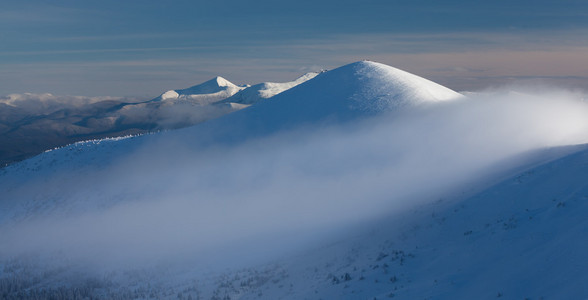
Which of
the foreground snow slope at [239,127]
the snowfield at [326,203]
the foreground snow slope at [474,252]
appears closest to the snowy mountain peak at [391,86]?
the foreground snow slope at [239,127]

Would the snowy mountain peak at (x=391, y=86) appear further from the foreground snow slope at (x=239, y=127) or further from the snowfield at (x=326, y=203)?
the snowfield at (x=326, y=203)

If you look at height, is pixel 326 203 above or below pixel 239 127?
below

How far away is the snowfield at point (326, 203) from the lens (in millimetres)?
16094

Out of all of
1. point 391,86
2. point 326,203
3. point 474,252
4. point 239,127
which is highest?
point 391,86

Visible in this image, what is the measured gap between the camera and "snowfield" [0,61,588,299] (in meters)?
16.1

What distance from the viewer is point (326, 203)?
114ft

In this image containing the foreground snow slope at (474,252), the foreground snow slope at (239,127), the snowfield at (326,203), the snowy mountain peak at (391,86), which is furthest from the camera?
the snowy mountain peak at (391,86)

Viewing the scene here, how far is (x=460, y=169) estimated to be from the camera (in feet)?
108

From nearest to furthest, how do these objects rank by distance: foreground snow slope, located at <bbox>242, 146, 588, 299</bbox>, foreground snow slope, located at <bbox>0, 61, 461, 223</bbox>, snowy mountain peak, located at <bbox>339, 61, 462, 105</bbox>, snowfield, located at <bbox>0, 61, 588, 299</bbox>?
foreground snow slope, located at <bbox>242, 146, 588, 299</bbox>, snowfield, located at <bbox>0, 61, 588, 299</bbox>, foreground snow slope, located at <bbox>0, 61, 461, 223</bbox>, snowy mountain peak, located at <bbox>339, 61, 462, 105</bbox>

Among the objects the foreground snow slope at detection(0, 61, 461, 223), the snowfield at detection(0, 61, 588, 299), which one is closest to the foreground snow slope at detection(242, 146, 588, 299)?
the snowfield at detection(0, 61, 588, 299)

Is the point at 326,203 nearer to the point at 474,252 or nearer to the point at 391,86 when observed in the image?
the point at 474,252

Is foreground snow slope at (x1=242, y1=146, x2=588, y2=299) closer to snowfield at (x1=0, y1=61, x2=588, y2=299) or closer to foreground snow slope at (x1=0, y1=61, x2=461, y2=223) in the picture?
snowfield at (x1=0, y1=61, x2=588, y2=299)

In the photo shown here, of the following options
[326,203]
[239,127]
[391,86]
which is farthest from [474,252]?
[391,86]

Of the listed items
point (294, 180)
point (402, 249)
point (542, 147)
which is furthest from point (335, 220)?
point (542, 147)
